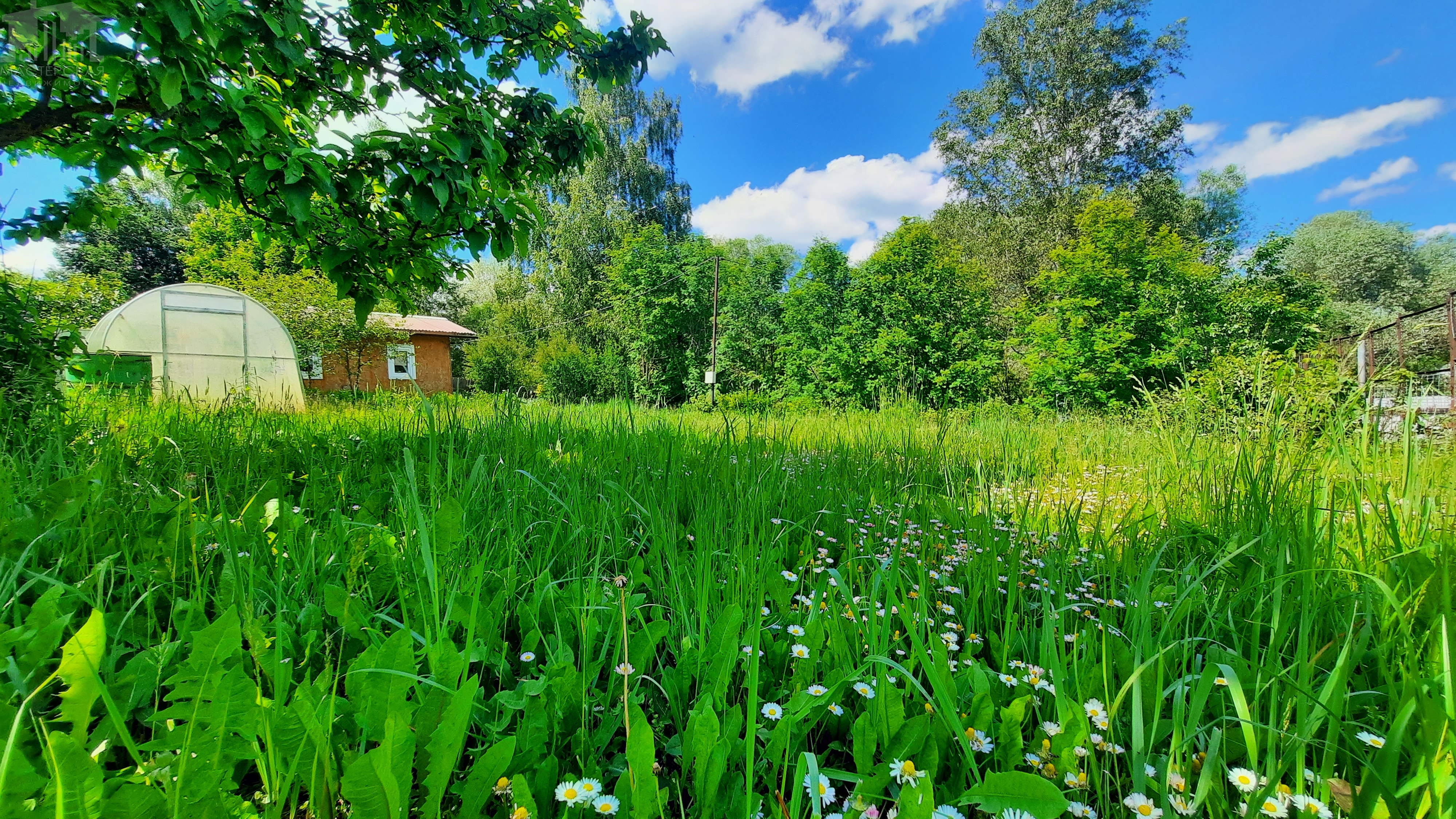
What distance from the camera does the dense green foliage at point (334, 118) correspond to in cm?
188

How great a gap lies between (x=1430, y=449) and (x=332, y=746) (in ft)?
11.7

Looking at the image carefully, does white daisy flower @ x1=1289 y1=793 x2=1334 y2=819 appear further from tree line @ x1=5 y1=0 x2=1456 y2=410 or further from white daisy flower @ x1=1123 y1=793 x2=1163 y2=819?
tree line @ x1=5 y1=0 x2=1456 y2=410

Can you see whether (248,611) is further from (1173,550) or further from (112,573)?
(1173,550)

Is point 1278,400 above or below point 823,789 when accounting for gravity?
above

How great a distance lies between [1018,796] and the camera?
594 mm

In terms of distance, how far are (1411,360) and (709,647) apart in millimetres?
13293

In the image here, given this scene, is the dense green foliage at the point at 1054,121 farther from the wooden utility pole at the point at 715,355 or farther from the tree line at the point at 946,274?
the wooden utility pole at the point at 715,355

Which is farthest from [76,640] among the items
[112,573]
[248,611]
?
[112,573]

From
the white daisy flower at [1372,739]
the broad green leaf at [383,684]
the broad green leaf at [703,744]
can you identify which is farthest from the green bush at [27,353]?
the white daisy flower at [1372,739]

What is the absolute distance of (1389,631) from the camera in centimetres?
103

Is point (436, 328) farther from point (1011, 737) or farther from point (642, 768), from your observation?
point (1011, 737)

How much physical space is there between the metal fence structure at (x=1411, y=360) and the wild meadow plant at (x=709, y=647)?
0.21 metres

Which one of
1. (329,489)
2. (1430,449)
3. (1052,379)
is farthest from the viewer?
(1052,379)

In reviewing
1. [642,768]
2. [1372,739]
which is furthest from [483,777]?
[1372,739]
